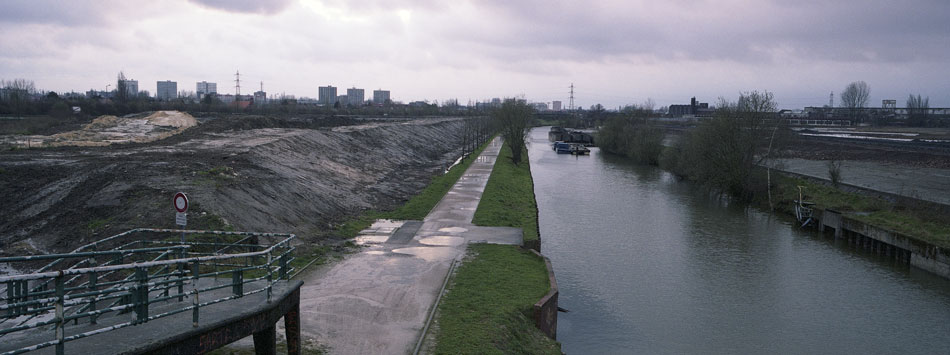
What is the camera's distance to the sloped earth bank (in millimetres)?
19828

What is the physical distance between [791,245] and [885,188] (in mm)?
16264

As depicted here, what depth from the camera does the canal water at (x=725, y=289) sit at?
57.8 feet

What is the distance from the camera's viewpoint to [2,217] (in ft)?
69.9

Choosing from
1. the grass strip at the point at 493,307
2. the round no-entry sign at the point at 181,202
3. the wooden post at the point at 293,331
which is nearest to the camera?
the wooden post at the point at 293,331

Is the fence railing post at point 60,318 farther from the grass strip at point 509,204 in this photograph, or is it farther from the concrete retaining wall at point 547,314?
the grass strip at point 509,204

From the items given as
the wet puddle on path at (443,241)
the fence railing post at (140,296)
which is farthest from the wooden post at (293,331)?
the wet puddle on path at (443,241)

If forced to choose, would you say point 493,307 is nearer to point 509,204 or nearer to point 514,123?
point 509,204

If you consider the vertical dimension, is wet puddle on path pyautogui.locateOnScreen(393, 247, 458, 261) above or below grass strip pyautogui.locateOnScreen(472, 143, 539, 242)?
below

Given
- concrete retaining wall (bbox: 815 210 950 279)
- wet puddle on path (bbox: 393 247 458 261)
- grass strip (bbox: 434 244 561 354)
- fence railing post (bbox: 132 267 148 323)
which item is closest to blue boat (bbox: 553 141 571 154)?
concrete retaining wall (bbox: 815 210 950 279)

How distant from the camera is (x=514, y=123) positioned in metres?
61.7

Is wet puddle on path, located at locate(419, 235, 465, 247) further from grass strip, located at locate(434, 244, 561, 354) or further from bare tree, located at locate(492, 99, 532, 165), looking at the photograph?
bare tree, located at locate(492, 99, 532, 165)

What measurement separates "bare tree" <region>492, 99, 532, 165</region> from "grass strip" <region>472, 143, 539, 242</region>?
1025 cm

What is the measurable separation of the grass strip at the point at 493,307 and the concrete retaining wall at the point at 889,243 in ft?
53.7

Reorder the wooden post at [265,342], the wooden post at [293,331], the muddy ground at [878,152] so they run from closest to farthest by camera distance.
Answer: the wooden post at [265,342], the wooden post at [293,331], the muddy ground at [878,152]
